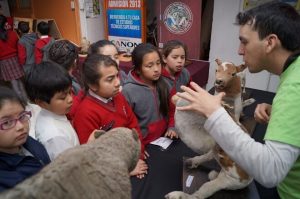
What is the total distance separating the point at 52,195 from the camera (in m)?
0.35

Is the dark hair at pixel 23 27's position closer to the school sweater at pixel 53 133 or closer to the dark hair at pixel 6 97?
the school sweater at pixel 53 133

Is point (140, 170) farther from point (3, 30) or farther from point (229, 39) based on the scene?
point (3, 30)

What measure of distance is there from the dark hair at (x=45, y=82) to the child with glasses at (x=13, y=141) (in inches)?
8.8

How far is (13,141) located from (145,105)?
93 cm

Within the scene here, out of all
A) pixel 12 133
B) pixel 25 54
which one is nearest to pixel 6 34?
pixel 25 54

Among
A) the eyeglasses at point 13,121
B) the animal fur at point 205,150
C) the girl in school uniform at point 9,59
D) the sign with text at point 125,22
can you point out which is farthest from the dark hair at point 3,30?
the animal fur at point 205,150

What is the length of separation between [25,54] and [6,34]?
1.05 feet

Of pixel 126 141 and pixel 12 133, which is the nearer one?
pixel 126 141

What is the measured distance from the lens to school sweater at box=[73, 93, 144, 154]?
121 cm

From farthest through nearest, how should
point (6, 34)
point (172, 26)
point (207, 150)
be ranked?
point (172, 26) < point (6, 34) < point (207, 150)

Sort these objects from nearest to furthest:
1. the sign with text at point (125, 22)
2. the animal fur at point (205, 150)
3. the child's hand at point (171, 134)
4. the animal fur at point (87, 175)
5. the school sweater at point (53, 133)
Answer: the animal fur at point (87, 175), the animal fur at point (205, 150), the school sweater at point (53, 133), the child's hand at point (171, 134), the sign with text at point (125, 22)

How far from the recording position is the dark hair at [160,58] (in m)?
1.60

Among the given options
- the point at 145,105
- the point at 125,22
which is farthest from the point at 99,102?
the point at 125,22

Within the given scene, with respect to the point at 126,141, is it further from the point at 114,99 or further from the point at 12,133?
the point at 114,99
